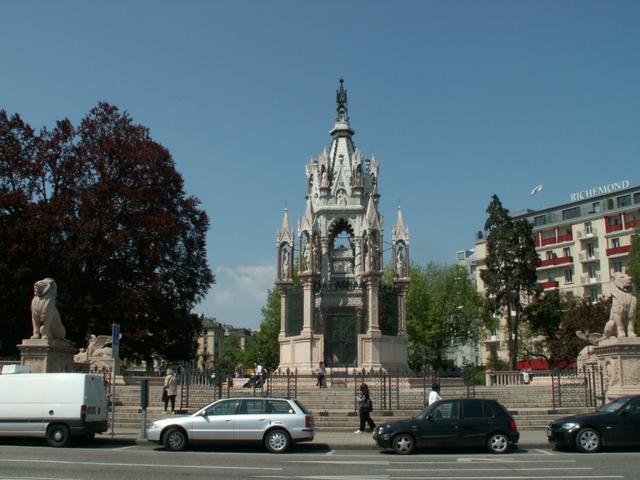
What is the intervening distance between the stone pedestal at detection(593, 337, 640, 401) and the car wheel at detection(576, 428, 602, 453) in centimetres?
666

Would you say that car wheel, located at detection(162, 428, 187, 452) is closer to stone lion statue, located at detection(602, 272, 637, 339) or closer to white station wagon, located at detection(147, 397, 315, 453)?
white station wagon, located at detection(147, 397, 315, 453)

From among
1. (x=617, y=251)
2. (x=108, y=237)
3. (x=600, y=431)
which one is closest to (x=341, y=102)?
(x=108, y=237)

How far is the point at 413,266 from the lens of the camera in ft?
221

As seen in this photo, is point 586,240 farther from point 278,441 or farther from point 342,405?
point 278,441

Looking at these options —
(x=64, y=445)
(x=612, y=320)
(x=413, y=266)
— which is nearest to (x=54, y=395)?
(x=64, y=445)

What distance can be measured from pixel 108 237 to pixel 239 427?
21.8 metres

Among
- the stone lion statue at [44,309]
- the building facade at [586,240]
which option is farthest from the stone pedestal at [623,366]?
the building facade at [586,240]

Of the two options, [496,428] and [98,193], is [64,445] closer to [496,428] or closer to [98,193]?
[496,428]

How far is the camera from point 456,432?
16281mm

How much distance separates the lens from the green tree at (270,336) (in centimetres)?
6525

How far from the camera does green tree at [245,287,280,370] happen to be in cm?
6525

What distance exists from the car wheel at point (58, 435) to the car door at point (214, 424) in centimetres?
311

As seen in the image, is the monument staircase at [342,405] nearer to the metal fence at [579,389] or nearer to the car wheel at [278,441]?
the metal fence at [579,389]

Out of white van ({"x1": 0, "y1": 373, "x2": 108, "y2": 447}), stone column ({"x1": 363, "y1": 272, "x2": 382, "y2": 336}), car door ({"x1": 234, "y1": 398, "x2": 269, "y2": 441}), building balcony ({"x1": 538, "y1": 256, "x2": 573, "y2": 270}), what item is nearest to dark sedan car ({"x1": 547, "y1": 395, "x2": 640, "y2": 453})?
car door ({"x1": 234, "y1": 398, "x2": 269, "y2": 441})
